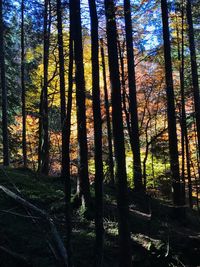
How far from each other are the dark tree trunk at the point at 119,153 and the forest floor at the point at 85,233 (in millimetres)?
692

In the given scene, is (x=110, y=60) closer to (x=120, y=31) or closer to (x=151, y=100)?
(x=120, y=31)

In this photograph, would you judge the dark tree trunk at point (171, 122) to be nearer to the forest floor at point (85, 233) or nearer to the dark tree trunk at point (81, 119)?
the forest floor at point (85, 233)

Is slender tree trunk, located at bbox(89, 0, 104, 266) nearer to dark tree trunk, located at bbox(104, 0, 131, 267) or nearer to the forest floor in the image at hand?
dark tree trunk, located at bbox(104, 0, 131, 267)

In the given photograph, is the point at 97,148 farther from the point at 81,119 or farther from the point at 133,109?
the point at 133,109

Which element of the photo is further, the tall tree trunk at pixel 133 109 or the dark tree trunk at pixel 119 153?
the tall tree trunk at pixel 133 109

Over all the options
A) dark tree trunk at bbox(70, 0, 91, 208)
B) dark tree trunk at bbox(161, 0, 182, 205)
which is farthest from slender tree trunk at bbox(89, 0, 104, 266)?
dark tree trunk at bbox(161, 0, 182, 205)

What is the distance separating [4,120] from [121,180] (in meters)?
11.1

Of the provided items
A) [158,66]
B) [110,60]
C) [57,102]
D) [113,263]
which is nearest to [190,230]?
[113,263]

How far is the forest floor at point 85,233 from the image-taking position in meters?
8.59

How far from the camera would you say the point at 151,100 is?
2203 centimetres

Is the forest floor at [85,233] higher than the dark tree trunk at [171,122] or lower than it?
lower

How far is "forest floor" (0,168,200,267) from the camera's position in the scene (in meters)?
8.59

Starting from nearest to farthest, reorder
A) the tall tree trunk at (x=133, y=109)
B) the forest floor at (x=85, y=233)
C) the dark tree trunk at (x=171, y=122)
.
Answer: the forest floor at (x=85, y=233) → the dark tree trunk at (x=171, y=122) → the tall tree trunk at (x=133, y=109)

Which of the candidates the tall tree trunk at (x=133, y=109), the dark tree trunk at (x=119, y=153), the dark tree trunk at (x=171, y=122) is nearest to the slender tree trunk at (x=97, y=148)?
the dark tree trunk at (x=119, y=153)
